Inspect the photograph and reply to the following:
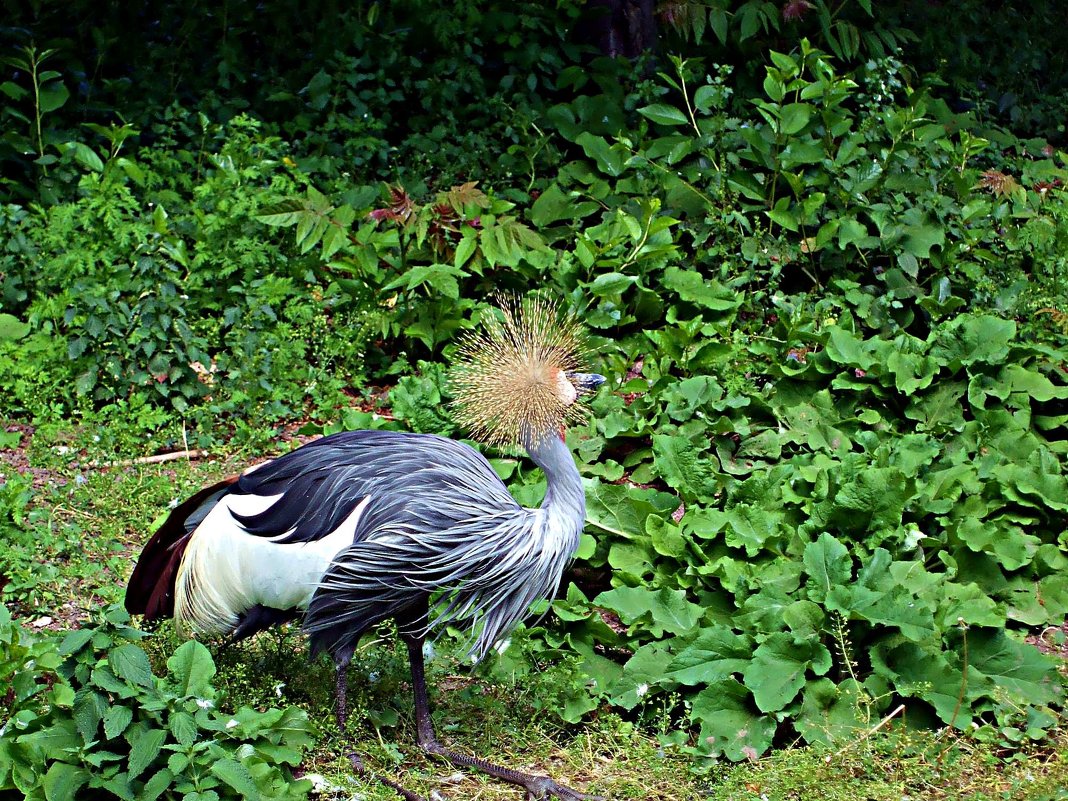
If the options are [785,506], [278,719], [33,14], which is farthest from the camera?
[33,14]

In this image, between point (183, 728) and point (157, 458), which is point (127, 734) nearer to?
point (183, 728)

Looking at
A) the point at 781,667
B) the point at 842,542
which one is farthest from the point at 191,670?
the point at 842,542

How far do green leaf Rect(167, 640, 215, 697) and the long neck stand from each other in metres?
1.01

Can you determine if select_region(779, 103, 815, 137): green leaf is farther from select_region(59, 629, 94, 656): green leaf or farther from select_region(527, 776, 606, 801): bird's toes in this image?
select_region(59, 629, 94, 656): green leaf

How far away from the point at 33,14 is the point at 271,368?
3.18 m

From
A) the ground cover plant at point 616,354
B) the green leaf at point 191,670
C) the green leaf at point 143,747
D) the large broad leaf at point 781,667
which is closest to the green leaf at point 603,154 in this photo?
the ground cover plant at point 616,354

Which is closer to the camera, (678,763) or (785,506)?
(678,763)

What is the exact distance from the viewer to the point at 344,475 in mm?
3605

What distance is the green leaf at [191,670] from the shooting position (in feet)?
10.7

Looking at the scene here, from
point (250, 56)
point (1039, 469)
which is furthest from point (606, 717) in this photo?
point (250, 56)

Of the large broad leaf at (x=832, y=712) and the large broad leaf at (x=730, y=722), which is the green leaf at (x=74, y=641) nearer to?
the large broad leaf at (x=730, y=722)

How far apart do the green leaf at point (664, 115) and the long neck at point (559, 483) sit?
128 inches

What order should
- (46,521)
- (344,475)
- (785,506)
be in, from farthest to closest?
(46,521) → (785,506) → (344,475)

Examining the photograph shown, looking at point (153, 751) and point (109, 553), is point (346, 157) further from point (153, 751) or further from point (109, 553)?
point (153, 751)
